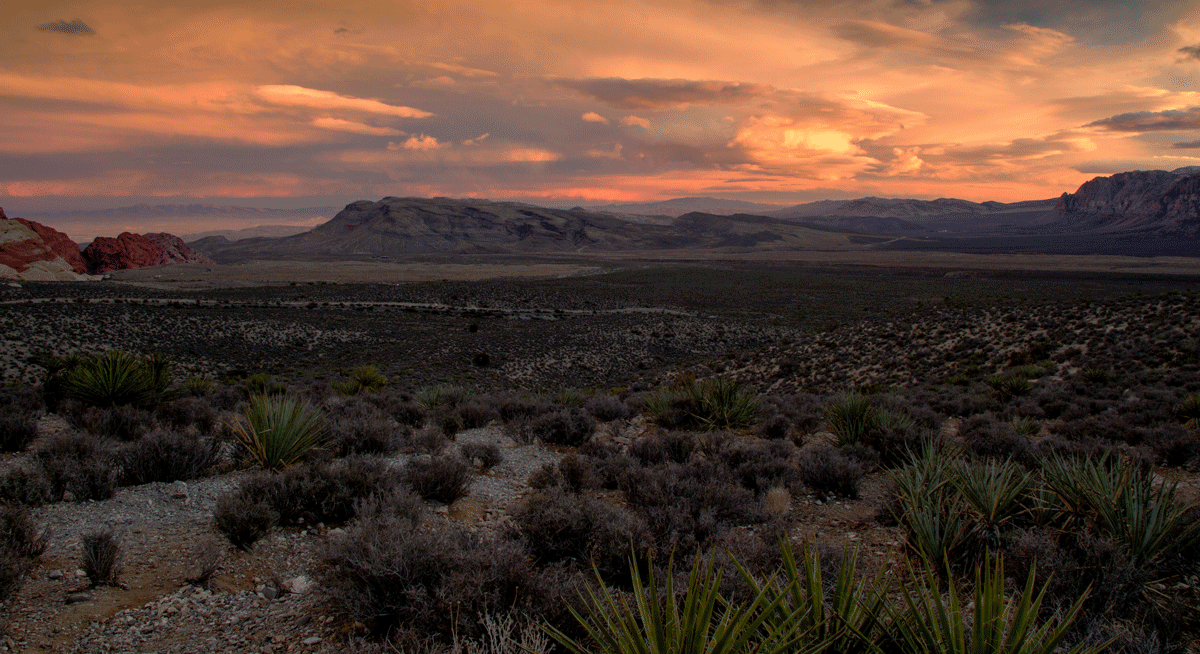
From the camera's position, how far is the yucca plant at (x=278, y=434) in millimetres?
5777

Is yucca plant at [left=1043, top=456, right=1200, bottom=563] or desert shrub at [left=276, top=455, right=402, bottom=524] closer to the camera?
yucca plant at [left=1043, top=456, right=1200, bottom=563]

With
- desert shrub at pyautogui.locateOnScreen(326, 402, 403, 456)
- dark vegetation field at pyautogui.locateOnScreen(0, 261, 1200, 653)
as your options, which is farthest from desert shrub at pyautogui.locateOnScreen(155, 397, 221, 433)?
desert shrub at pyautogui.locateOnScreen(326, 402, 403, 456)

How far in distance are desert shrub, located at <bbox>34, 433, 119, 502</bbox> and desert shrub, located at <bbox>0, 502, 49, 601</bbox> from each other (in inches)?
30.0

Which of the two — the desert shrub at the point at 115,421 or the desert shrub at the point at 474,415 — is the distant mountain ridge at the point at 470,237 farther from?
the desert shrub at the point at 115,421

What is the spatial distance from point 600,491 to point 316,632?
10.0 feet

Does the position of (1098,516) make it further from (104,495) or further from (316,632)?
(104,495)

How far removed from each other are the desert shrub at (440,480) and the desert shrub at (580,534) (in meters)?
1.09

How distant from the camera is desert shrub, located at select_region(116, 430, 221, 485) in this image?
5312 mm

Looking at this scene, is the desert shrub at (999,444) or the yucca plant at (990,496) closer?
the yucca plant at (990,496)

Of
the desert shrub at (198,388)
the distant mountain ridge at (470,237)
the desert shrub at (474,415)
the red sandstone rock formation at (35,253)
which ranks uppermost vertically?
the distant mountain ridge at (470,237)

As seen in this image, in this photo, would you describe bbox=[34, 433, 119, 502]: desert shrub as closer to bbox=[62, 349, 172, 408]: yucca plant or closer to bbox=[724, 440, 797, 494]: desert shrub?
bbox=[62, 349, 172, 408]: yucca plant

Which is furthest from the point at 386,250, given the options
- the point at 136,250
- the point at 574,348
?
the point at 574,348

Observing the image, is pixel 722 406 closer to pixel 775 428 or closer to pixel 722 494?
pixel 775 428

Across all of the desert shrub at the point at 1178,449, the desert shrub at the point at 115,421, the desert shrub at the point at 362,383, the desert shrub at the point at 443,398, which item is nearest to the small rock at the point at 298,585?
the desert shrub at the point at 115,421
